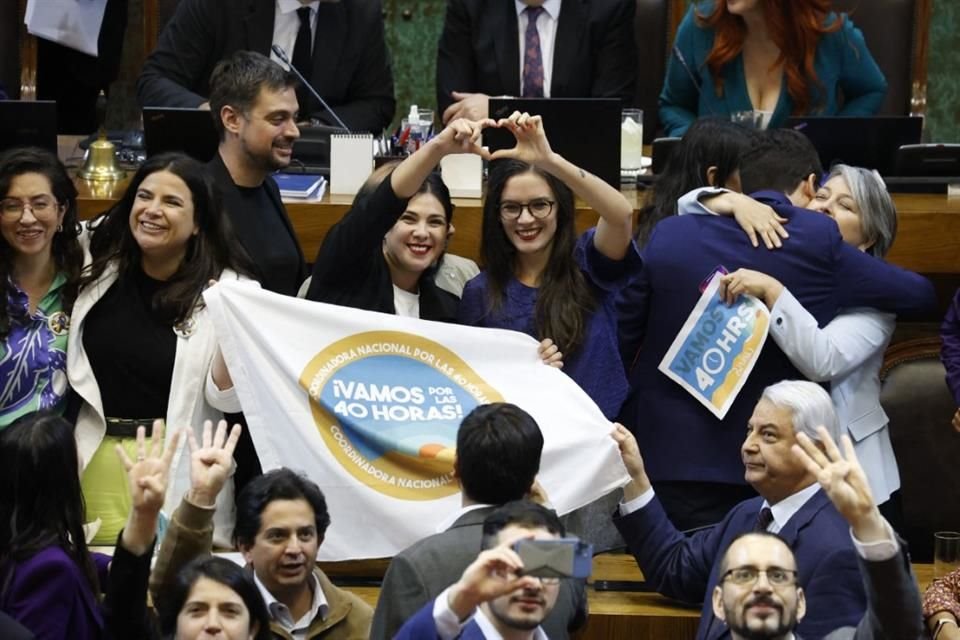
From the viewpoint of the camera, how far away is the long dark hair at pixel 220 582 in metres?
3.23

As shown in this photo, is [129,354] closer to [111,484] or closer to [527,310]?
[111,484]

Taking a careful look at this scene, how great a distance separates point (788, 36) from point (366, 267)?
1.97m

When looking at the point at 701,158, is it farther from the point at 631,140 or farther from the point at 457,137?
the point at 631,140

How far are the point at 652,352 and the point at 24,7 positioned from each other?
3.67 metres

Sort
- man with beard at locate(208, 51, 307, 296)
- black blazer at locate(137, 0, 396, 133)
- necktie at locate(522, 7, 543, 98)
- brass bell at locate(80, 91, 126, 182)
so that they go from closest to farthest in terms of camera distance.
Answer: man with beard at locate(208, 51, 307, 296)
brass bell at locate(80, 91, 126, 182)
black blazer at locate(137, 0, 396, 133)
necktie at locate(522, 7, 543, 98)

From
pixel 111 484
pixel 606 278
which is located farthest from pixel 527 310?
pixel 111 484

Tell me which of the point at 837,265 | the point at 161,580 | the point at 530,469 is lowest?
the point at 161,580

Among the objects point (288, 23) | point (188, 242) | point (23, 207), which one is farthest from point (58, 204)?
point (288, 23)

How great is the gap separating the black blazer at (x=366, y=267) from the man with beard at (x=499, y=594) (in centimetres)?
121

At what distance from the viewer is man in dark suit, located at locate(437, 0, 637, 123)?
6.24 meters

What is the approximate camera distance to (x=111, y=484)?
4070 millimetres

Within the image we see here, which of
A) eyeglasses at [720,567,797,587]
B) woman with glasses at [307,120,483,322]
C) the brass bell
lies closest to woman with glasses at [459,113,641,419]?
woman with glasses at [307,120,483,322]

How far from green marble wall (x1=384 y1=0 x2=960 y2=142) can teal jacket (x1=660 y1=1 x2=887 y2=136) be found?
1900mm

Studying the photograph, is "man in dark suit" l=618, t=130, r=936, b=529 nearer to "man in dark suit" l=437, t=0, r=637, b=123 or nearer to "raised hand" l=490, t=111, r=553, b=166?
"raised hand" l=490, t=111, r=553, b=166
